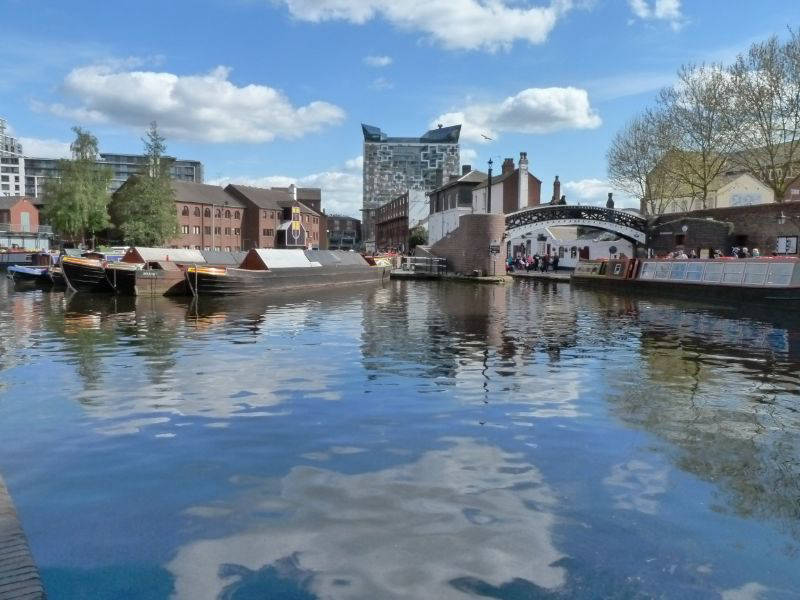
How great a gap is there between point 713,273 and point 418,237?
57.2 metres

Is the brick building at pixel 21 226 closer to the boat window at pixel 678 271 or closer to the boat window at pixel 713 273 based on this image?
the boat window at pixel 678 271

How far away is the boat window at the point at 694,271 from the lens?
93.6 ft

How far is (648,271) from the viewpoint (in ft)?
108

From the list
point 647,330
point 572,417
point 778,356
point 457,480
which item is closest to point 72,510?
point 457,480

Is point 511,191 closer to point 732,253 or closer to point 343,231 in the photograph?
point 732,253

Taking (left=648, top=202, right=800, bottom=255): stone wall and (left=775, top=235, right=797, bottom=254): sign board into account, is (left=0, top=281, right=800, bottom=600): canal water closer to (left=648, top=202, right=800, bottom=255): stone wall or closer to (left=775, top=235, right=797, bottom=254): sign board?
(left=775, top=235, right=797, bottom=254): sign board

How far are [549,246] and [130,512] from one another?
57.3 m

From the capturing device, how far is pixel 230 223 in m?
85.4

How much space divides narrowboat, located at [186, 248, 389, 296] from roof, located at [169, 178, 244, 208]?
1726 inches

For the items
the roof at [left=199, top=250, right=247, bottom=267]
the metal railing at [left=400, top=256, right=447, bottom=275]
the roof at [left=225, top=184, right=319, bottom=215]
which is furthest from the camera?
the roof at [left=225, top=184, right=319, bottom=215]

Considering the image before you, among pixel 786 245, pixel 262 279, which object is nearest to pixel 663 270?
pixel 786 245

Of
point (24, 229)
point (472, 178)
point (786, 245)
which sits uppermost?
point (472, 178)

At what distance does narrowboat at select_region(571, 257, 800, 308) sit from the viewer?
23.6 metres

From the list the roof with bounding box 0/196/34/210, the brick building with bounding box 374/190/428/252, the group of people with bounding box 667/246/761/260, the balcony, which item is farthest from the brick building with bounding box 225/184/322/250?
the group of people with bounding box 667/246/761/260
